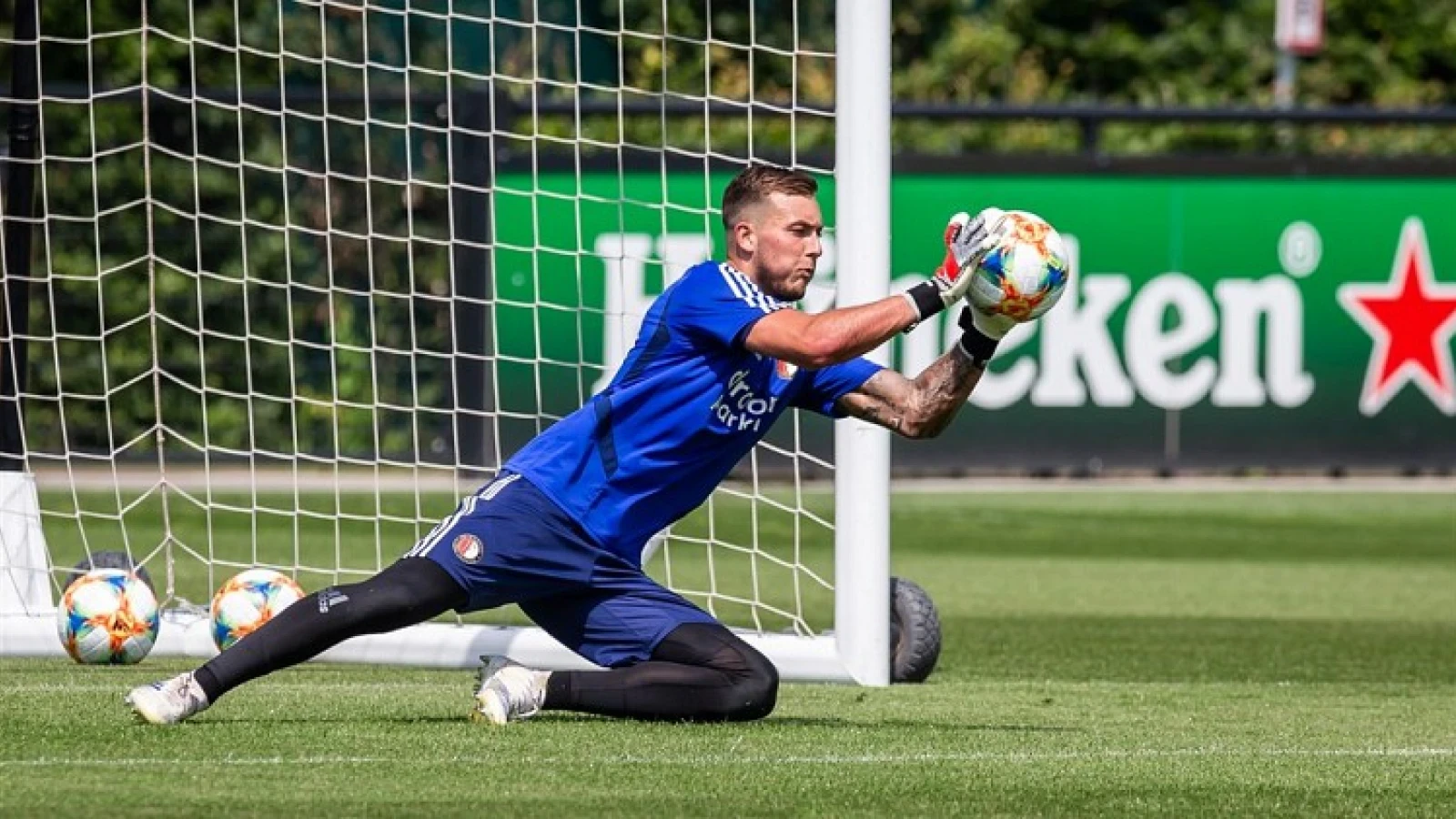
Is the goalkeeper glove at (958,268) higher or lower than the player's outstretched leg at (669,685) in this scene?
higher

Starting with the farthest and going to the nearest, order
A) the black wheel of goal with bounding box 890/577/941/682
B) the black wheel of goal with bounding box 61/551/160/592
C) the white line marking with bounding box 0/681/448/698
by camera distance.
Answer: the black wheel of goal with bounding box 61/551/160/592, the black wheel of goal with bounding box 890/577/941/682, the white line marking with bounding box 0/681/448/698

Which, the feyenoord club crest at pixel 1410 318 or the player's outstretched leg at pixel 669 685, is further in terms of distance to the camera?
the feyenoord club crest at pixel 1410 318

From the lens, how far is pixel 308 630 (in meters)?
6.47

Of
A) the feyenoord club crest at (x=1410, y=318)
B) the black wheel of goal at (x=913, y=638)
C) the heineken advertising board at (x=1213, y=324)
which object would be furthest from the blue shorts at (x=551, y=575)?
the feyenoord club crest at (x=1410, y=318)

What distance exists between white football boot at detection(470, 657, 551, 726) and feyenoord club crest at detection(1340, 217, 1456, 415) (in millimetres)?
12188

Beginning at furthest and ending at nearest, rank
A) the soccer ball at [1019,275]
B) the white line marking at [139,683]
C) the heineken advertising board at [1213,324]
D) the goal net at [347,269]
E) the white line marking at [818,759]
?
the heineken advertising board at [1213,324] → the goal net at [347,269] → the white line marking at [139,683] → the soccer ball at [1019,275] → the white line marking at [818,759]

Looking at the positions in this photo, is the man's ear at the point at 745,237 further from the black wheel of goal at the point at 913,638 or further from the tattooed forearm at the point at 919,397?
the black wheel of goal at the point at 913,638

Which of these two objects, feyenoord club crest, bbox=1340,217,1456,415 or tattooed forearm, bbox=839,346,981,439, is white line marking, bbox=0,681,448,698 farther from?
feyenoord club crest, bbox=1340,217,1456,415

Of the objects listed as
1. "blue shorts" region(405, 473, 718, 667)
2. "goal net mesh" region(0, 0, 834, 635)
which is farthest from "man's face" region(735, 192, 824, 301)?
"goal net mesh" region(0, 0, 834, 635)

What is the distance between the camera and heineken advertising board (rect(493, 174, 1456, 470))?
17.6 metres

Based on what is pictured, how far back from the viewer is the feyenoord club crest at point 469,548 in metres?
6.58

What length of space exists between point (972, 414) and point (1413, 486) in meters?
3.28

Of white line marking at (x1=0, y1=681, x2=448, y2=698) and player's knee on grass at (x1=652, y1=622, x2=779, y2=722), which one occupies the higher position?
player's knee on grass at (x1=652, y1=622, x2=779, y2=722)

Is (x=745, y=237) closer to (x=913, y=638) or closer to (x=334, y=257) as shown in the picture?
(x=913, y=638)
